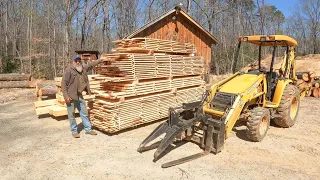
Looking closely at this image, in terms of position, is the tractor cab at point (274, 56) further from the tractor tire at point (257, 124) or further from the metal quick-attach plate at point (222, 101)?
the metal quick-attach plate at point (222, 101)

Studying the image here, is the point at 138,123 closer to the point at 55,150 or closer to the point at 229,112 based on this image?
the point at 55,150

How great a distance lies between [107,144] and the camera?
22.0 feet

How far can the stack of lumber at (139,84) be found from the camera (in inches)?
296

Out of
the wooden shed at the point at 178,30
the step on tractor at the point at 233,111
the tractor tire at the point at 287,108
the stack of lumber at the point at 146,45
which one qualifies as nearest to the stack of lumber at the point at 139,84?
the stack of lumber at the point at 146,45

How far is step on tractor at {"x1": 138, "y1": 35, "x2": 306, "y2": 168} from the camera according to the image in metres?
5.82

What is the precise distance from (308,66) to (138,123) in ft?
53.0

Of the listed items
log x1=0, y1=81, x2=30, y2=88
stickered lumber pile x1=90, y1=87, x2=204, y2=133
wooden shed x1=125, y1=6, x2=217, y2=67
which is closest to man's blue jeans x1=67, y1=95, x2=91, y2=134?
stickered lumber pile x1=90, y1=87, x2=204, y2=133

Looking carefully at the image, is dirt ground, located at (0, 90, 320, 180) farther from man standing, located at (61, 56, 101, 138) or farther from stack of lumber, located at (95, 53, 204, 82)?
stack of lumber, located at (95, 53, 204, 82)

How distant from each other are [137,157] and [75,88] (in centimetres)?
260

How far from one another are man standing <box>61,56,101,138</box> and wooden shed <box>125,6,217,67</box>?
6175 millimetres

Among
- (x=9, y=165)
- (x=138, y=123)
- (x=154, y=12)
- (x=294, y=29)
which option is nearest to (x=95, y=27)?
(x=154, y=12)

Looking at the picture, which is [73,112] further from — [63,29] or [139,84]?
[63,29]

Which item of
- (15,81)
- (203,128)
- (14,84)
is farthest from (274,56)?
(15,81)

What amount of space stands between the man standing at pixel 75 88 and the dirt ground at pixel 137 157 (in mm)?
392
